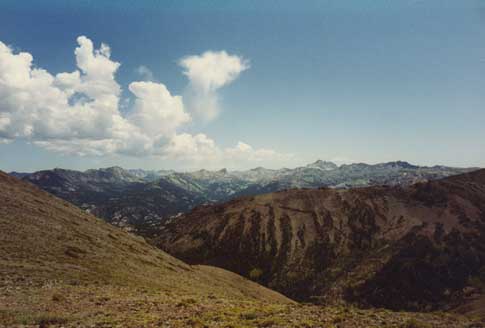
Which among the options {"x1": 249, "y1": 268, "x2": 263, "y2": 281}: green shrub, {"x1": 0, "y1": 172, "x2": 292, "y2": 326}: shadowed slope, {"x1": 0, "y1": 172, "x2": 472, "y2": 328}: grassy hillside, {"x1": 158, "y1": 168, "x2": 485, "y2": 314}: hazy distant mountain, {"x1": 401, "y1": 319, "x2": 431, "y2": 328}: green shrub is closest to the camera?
{"x1": 401, "y1": 319, "x2": 431, "y2": 328}: green shrub

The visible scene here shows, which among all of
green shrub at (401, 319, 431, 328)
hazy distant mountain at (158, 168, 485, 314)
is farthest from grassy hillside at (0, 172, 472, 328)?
hazy distant mountain at (158, 168, 485, 314)

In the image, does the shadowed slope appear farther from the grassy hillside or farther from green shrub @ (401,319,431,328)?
green shrub @ (401,319,431,328)

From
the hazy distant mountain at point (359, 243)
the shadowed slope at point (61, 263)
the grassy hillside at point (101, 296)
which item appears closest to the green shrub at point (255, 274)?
the hazy distant mountain at point (359, 243)

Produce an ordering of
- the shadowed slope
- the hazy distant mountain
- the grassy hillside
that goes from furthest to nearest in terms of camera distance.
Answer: the hazy distant mountain
the shadowed slope
the grassy hillside

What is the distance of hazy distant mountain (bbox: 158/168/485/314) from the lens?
101625 millimetres

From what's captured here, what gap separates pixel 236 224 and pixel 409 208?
10139 centimetres

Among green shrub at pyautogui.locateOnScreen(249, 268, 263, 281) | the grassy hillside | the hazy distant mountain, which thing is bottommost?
green shrub at pyautogui.locateOnScreen(249, 268, 263, 281)

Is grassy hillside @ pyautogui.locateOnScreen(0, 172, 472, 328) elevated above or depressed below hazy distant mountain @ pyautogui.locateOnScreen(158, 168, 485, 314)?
above

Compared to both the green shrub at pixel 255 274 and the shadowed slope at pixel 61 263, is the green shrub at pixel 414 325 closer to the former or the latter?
the shadowed slope at pixel 61 263

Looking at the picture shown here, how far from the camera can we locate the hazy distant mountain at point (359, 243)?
102 metres

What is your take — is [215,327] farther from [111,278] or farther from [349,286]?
[349,286]

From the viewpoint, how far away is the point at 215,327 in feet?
63.2

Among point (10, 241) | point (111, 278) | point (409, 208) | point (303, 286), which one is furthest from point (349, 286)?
point (10, 241)

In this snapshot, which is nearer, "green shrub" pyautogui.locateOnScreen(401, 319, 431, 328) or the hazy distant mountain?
"green shrub" pyautogui.locateOnScreen(401, 319, 431, 328)
